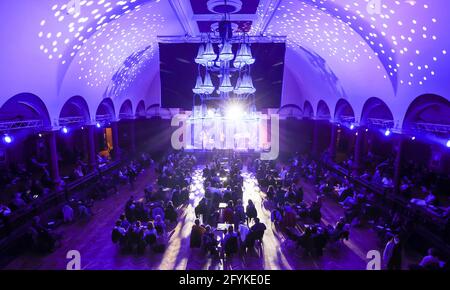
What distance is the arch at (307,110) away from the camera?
2172cm

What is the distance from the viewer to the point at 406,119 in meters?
10.8

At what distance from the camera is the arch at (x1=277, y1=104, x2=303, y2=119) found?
22.4 metres

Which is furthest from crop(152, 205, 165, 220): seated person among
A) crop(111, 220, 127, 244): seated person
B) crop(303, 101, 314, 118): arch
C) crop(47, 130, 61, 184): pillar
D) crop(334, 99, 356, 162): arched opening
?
crop(303, 101, 314, 118): arch

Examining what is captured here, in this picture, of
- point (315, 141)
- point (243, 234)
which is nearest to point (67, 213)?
point (243, 234)

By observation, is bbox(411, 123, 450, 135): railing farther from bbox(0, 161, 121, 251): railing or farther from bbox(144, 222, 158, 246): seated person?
bbox(0, 161, 121, 251): railing

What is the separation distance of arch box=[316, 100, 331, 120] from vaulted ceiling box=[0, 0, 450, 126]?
3933mm

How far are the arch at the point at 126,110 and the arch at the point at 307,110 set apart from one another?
511 inches

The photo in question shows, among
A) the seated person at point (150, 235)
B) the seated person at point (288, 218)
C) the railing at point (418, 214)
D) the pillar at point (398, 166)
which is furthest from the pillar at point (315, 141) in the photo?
the seated person at point (150, 235)

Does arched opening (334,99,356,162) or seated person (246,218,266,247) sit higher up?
arched opening (334,99,356,162)

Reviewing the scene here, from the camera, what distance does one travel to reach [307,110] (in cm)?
2211

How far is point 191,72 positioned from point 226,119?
2.41 m

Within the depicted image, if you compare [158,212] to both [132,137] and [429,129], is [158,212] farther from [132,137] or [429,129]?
[132,137]

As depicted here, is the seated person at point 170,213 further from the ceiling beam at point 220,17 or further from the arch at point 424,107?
the arch at point 424,107
